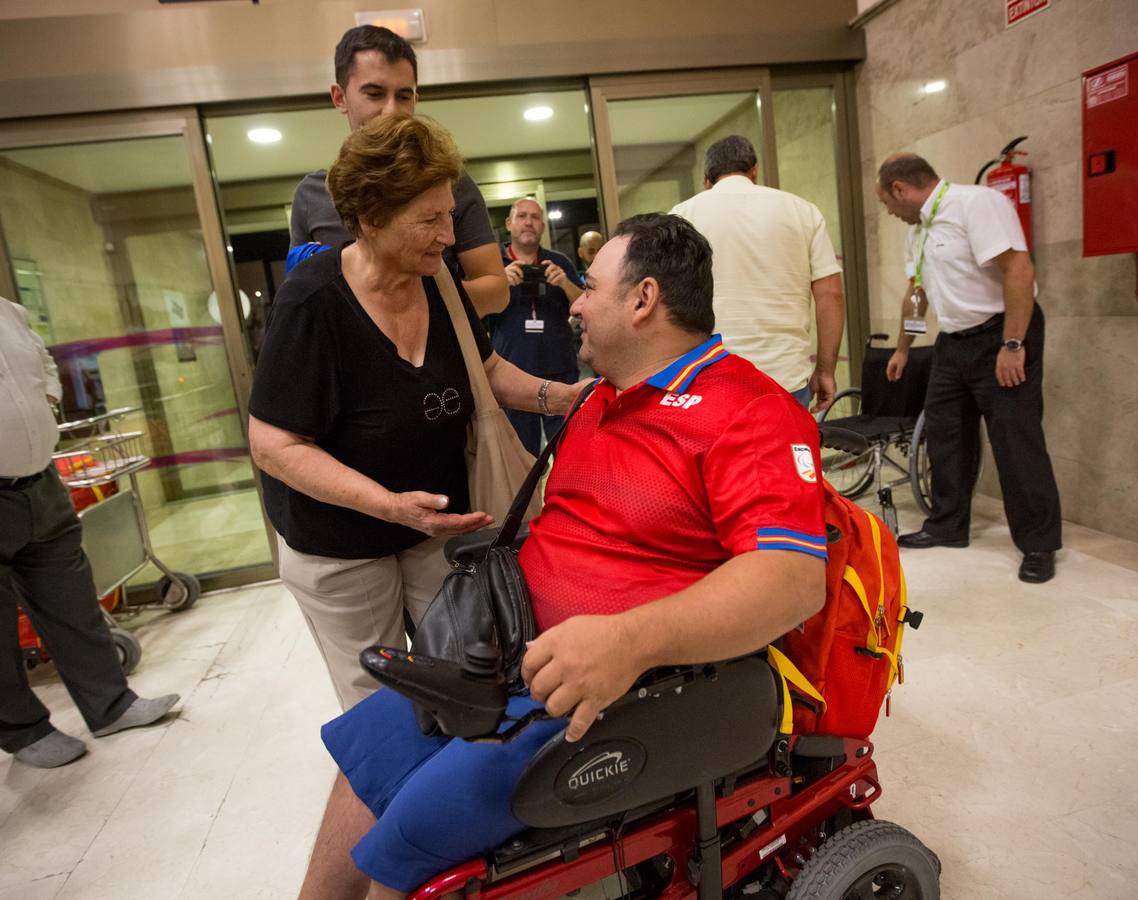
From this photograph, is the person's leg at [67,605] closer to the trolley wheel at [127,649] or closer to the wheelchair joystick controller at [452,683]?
the trolley wheel at [127,649]

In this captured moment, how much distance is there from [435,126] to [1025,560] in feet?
9.04

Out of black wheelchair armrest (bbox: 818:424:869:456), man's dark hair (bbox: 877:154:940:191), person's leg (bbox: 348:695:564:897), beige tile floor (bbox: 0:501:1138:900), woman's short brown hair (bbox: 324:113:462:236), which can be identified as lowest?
beige tile floor (bbox: 0:501:1138:900)

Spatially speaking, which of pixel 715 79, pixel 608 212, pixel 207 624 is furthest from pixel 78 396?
pixel 715 79

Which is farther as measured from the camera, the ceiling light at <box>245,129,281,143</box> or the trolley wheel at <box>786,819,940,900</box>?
the ceiling light at <box>245,129,281,143</box>

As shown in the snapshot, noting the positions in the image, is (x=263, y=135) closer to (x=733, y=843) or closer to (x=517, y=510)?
(x=517, y=510)

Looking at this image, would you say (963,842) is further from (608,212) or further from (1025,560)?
(608,212)

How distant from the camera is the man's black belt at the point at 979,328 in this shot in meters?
2.85

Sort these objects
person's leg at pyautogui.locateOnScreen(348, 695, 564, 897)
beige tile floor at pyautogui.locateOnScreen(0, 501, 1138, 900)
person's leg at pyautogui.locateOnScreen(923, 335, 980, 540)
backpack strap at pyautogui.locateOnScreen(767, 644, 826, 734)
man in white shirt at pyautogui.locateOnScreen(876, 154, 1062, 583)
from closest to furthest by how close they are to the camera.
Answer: person's leg at pyautogui.locateOnScreen(348, 695, 564, 897)
backpack strap at pyautogui.locateOnScreen(767, 644, 826, 734)
beige tile floor at pyautogui.locateOnScreen(0, 501, 1138, 900)
man in white shirt at pyautogui.locateOnScreen(876, 154, 1062, 583)
person's leg at pyautogui.locateOnScreen(923, 335, 980, 540)

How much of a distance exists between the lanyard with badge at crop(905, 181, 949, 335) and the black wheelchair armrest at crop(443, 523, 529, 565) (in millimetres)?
2527

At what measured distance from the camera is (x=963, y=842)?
5.26 feet

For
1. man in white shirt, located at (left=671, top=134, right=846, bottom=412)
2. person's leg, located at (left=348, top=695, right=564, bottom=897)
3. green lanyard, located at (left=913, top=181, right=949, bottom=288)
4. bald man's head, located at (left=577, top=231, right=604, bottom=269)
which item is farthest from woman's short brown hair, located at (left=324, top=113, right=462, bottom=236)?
bald man's head, located at (left=577, top=231, right=604, bottom=269)

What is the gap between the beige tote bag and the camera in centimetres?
144

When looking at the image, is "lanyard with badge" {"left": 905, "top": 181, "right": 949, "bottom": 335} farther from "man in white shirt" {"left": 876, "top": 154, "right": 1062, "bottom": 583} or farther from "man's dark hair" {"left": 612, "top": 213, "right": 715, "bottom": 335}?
"man's dark hair" {"left": 612, "top": 213, "right": 715, "bottom": 335}

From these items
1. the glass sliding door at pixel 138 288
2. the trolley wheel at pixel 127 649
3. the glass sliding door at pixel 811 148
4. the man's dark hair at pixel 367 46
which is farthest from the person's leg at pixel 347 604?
the glass sliding door at pixel 811 148
